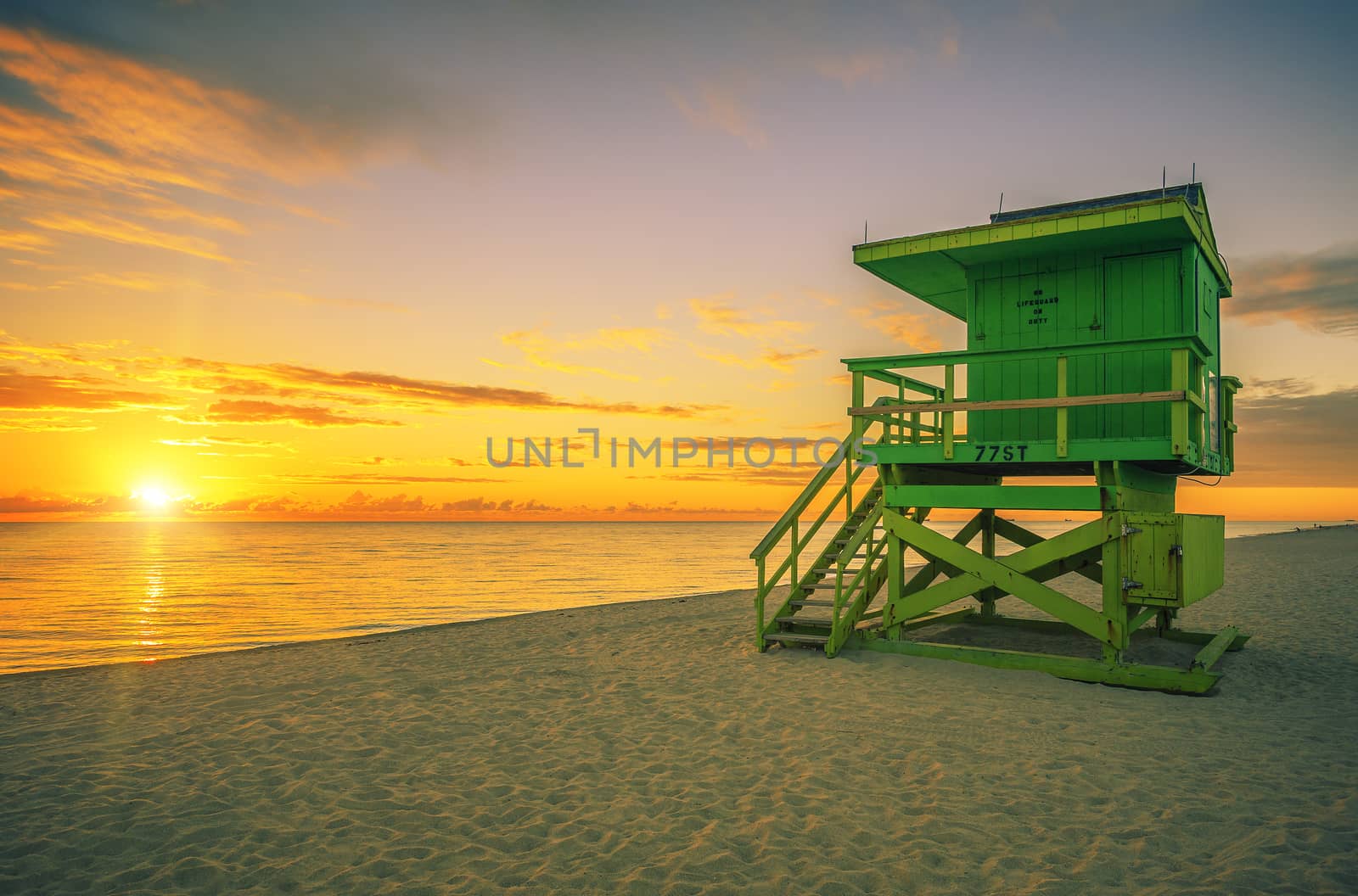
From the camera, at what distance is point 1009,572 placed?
373 inches

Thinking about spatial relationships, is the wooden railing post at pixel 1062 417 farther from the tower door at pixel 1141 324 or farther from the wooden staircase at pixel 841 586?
the wooden staircase at pixel 841 586

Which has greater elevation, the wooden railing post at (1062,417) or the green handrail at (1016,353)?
the green handrail at (1016,353)

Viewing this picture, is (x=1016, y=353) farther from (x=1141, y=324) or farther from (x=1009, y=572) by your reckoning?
(x=1009, y=572)

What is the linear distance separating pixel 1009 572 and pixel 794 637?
2.82m

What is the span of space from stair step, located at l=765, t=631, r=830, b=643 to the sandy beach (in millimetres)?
221

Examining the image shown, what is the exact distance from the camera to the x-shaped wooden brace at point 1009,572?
353 inches

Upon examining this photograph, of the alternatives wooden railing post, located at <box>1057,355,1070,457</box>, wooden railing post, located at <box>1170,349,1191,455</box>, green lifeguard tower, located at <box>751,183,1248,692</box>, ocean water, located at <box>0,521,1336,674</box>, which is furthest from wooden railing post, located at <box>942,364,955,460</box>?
ocean water, located at <box>0,521,1336,674</box>

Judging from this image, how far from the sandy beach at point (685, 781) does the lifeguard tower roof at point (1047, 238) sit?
5387 millimetres

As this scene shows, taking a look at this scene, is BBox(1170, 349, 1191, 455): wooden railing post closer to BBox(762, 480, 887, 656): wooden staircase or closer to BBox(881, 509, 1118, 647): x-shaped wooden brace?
BBox(881, 509, 1118, 647): x-shaped wooden brace

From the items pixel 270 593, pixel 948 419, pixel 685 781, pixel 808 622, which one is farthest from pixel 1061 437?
pixel 270 593

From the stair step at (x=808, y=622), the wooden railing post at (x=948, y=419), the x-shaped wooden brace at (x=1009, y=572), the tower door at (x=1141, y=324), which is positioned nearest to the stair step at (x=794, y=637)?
the stair step at (x=808, y=622)

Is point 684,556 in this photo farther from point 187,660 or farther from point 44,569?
point 187,660

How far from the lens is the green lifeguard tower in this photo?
346 inches

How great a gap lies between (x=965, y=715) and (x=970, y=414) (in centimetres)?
494
